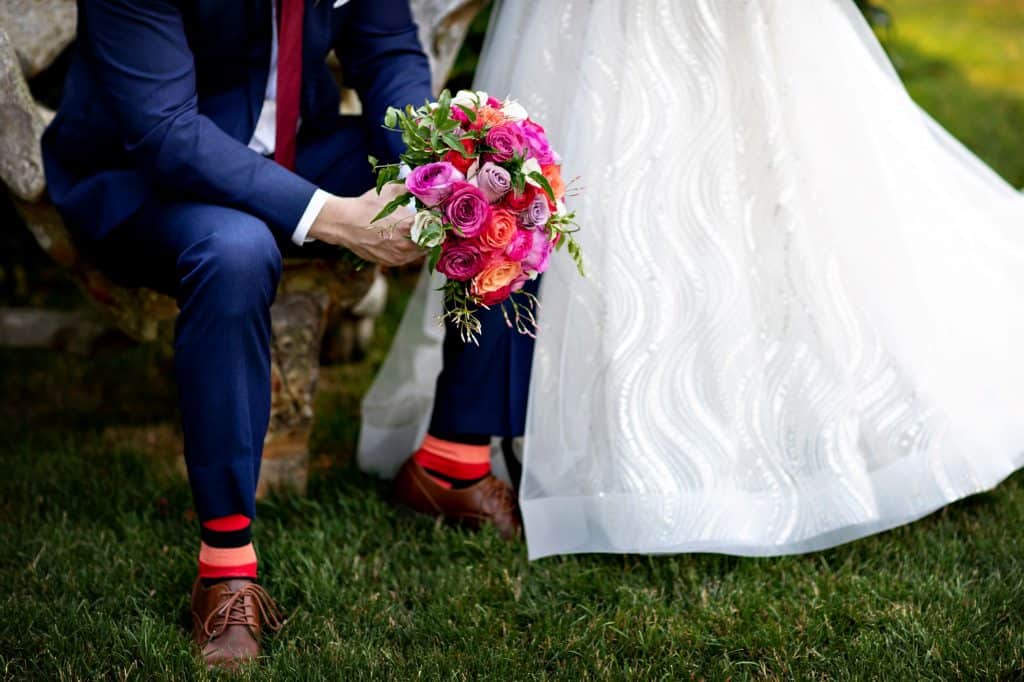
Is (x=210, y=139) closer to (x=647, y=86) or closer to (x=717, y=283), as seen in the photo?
(x=647, y=86)

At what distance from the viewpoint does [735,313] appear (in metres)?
2.41

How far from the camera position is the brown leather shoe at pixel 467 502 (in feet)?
8.39

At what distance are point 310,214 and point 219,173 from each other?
18 centimetres

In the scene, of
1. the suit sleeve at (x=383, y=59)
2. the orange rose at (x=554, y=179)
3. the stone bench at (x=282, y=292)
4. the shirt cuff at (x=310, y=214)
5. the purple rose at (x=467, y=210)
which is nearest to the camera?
the purple rose at (x=467, y=210)

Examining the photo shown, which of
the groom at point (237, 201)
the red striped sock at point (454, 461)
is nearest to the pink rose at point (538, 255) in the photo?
the groom at point (237, 201)

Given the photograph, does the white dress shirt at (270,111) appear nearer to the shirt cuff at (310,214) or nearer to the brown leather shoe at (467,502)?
the shirt cuff at (310,214)

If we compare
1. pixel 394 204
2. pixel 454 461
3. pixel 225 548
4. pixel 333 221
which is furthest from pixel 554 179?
pixel 225 548

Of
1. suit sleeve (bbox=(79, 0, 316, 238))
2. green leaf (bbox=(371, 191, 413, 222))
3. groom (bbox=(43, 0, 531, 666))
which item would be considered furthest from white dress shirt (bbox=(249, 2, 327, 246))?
green leaf (bbox=(371, 191, 413, 222))

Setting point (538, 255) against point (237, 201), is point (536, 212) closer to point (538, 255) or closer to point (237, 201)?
point (538, 255)

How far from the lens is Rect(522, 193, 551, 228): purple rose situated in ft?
6.73

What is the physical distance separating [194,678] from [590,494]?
868 mm

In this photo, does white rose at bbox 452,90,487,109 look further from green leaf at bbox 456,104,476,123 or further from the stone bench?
the stone bench

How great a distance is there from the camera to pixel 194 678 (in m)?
1.97

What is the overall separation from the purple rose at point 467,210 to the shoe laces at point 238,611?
2.46ft
